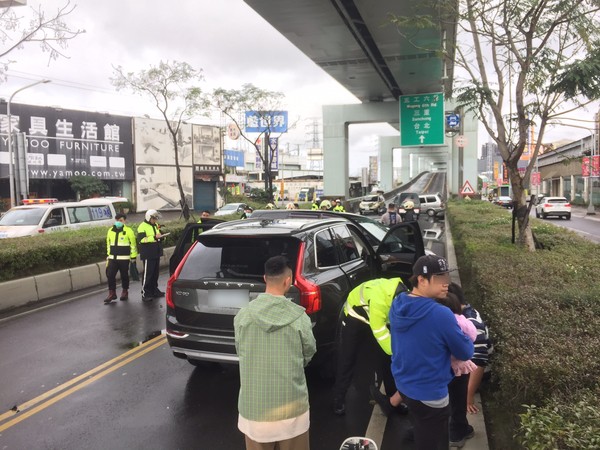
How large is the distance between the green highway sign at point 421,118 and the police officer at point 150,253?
55.7 ft

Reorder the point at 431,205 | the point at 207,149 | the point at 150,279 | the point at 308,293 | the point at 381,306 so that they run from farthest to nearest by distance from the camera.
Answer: the point at 207,149
the point at 431,205
the point at 150,279
the point at 308,293
the point at 381,306

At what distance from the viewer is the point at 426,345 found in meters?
2.66

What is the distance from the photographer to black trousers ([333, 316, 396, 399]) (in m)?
4.03

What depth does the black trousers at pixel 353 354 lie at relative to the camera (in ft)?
13.2

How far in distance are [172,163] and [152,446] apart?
40.8m

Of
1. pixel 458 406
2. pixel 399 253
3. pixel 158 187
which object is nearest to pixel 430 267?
pixel 458 406

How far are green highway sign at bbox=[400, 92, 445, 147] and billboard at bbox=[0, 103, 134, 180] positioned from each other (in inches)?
982

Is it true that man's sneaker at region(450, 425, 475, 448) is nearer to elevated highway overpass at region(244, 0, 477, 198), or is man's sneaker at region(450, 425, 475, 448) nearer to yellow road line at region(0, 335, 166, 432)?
yellow road line at region(0, 335, 166, 432)

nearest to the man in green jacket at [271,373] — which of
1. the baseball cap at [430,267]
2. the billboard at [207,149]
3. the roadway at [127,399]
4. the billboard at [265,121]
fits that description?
the baseball cap at [430,267]

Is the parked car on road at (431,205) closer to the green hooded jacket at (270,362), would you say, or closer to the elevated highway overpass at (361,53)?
the elevated highway overpass at (361,53)

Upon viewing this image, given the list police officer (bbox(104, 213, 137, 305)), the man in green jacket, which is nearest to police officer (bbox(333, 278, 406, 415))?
the man in green jacket

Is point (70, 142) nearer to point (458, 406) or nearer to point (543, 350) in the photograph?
point (458, 406)

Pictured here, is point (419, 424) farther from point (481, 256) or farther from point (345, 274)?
point (481, 256)

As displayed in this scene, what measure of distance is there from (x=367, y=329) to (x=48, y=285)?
790cm
